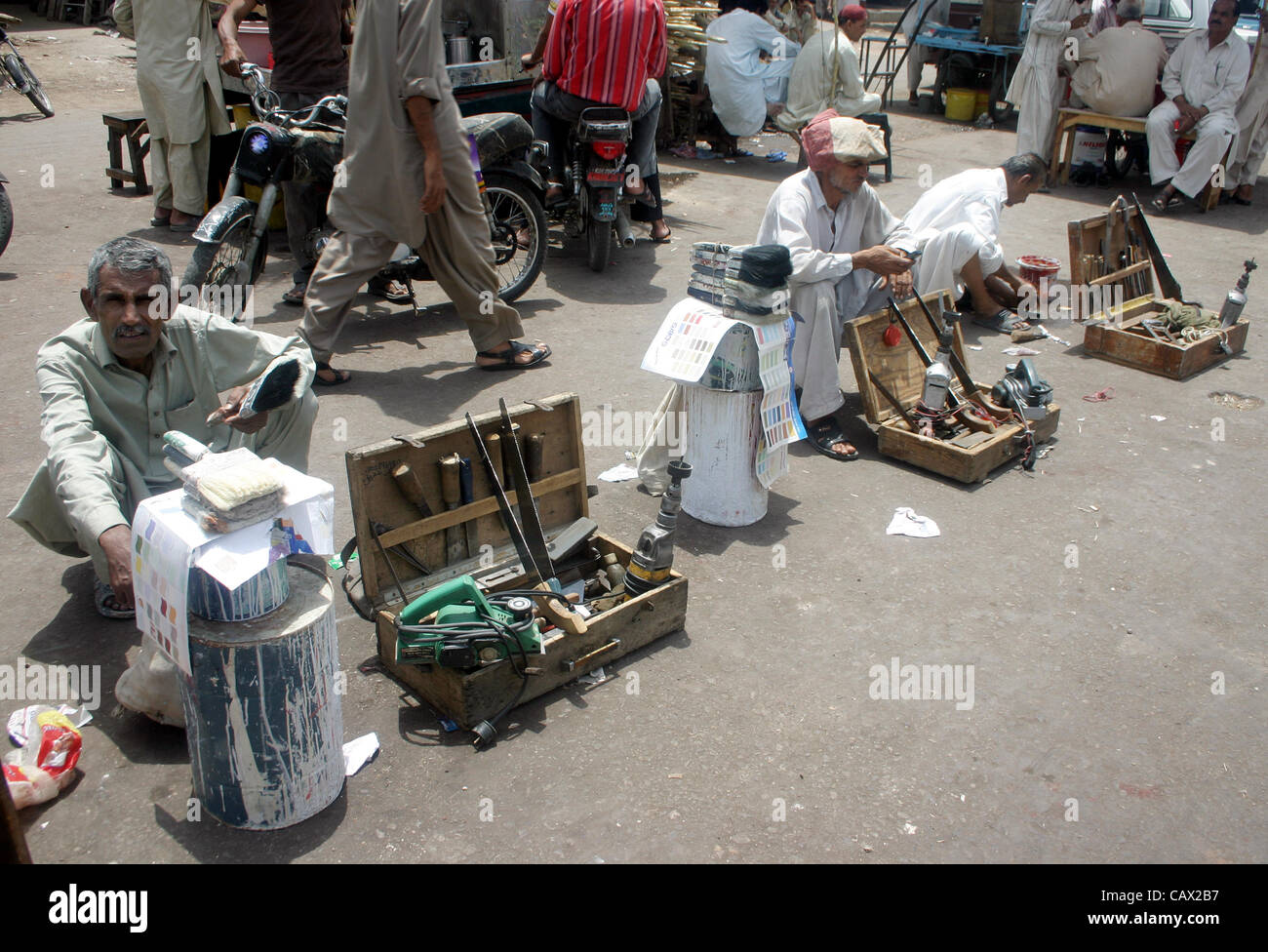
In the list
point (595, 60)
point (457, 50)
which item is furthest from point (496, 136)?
point (457, 50)

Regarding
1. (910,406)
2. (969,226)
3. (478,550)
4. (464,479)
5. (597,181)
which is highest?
(597,181)

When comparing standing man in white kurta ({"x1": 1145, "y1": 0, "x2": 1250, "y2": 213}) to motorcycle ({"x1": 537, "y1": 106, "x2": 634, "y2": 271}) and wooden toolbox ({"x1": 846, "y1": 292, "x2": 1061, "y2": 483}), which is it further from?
wooden toolbox ({"x1": 846, "y1": 292, "x2": 1061, "y2": 483})

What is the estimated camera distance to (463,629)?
2.98 m

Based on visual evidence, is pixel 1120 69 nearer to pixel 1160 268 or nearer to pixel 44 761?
pixel 1160 268

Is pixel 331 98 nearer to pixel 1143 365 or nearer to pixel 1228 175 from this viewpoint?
pixel 1143 365

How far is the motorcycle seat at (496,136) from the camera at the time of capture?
6207 millimetres

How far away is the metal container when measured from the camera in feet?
26.4

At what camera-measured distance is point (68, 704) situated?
3.10m

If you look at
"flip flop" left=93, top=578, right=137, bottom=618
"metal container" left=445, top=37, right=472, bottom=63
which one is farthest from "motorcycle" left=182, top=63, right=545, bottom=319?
"flip flop" left=93, top=578, right=137, bottom=618

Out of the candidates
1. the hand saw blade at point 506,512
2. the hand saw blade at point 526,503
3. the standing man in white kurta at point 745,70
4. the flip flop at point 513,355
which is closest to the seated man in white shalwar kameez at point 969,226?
the flip flop at point 513,355

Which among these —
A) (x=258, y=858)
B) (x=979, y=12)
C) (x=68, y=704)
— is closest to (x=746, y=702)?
A: (x=258, y=858)

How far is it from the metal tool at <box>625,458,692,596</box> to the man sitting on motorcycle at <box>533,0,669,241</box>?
4.51m

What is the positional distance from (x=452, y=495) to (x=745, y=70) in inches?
332
